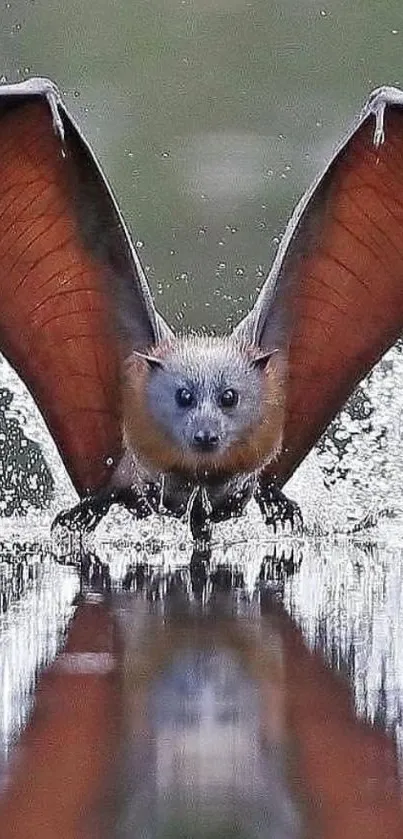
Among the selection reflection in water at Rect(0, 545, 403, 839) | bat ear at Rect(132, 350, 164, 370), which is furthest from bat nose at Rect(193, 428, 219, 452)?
reflection in water at Rect(0, 545, 403, 839)

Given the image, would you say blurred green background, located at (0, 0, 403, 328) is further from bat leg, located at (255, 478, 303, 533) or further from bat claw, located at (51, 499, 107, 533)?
bat claw, located at (51, 499, 107, 533)

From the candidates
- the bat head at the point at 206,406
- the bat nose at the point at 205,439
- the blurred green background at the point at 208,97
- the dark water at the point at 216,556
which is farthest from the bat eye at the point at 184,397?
the blurred green background at the point at 208,97

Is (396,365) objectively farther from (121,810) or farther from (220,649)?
(121,810)

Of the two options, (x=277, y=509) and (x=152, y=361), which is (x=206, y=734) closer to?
(x=152, y=361)

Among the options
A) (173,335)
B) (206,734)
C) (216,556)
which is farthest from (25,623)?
(173,335)

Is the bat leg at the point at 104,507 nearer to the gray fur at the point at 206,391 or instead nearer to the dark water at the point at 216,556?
the dark water at the point at 216,556

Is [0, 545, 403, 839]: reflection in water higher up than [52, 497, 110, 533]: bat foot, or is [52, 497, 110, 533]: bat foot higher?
[52, 497, 110, 533]: bat foot

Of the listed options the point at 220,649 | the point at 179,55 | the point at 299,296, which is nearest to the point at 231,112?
the point at 179,55
